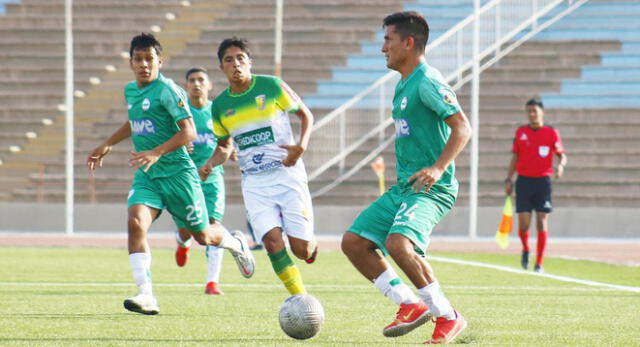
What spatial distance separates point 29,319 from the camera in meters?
9.11

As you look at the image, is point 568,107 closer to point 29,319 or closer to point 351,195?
point 351,195

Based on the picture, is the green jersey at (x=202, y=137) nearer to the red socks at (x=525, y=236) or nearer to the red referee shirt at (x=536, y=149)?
the red referee shirt at (x=536, y=149)

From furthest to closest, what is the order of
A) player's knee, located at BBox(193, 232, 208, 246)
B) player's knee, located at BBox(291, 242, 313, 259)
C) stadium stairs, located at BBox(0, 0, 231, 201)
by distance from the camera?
stadium stairs, located at BBox(0, 0, 231, 201) → player's knee, located at BBox(193, 232, 208, 246) → player's knee, located at BBox(291, 242, 313, 259)

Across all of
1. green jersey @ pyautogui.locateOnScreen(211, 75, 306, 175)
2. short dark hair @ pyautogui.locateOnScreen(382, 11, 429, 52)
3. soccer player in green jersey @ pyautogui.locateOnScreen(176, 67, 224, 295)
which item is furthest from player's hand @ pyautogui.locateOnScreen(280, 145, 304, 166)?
soccer player in green jersey @ pyautogui.locateOnScreen(176, 67, 224, 295)

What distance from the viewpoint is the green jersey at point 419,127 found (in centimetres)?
762

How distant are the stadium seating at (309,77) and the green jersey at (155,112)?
18.2 meters

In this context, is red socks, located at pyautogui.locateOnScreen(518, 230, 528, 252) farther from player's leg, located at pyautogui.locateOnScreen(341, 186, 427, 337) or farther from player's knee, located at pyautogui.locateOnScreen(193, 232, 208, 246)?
player's leg, located at pyautogui.locateOnScreen(341, 186, 427, 337)

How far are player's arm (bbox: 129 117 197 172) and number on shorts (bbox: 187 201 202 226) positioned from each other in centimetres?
79

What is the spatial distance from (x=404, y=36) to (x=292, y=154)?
1709mm

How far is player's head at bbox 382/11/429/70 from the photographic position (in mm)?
7730

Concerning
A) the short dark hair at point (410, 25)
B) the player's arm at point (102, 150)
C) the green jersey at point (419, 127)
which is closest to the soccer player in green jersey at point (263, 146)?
the player's arm at point (102, 150)

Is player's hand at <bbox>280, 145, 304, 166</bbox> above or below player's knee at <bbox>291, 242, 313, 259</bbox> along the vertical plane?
above

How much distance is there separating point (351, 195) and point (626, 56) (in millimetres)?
8112

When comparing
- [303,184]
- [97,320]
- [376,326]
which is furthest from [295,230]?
[97,320]
